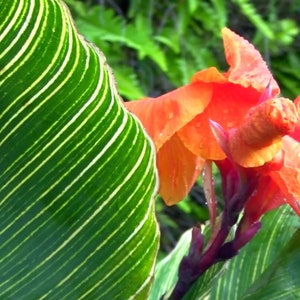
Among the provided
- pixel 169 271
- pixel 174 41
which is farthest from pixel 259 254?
pixel 174 41

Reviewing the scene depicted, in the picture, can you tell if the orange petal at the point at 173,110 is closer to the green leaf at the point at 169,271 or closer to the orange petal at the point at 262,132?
the orange petal at the point at 262,132

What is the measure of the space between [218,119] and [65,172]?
12 cm

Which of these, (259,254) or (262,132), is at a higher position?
(262,132)

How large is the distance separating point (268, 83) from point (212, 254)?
0.12 m

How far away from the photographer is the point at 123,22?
2242 mm

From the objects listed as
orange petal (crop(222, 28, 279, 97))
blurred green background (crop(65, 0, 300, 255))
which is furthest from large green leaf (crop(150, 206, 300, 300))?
blurred green background (crop(65, 0, 300, 255))

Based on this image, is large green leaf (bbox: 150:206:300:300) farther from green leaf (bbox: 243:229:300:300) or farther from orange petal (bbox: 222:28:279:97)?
orange petal (bbox: 222:28:279:97)

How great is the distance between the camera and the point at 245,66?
55cm

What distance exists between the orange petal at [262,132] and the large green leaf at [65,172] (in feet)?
0.19

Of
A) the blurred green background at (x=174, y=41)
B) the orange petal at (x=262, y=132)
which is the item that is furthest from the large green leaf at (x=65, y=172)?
the blurred green background at (x=174, y=41)

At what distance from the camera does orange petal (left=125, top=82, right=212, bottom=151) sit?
20.5 inches

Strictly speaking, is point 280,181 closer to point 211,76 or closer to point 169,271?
point 211,76

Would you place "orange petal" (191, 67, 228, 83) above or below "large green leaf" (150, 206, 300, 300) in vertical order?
above

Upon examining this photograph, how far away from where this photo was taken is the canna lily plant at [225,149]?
504 mm
